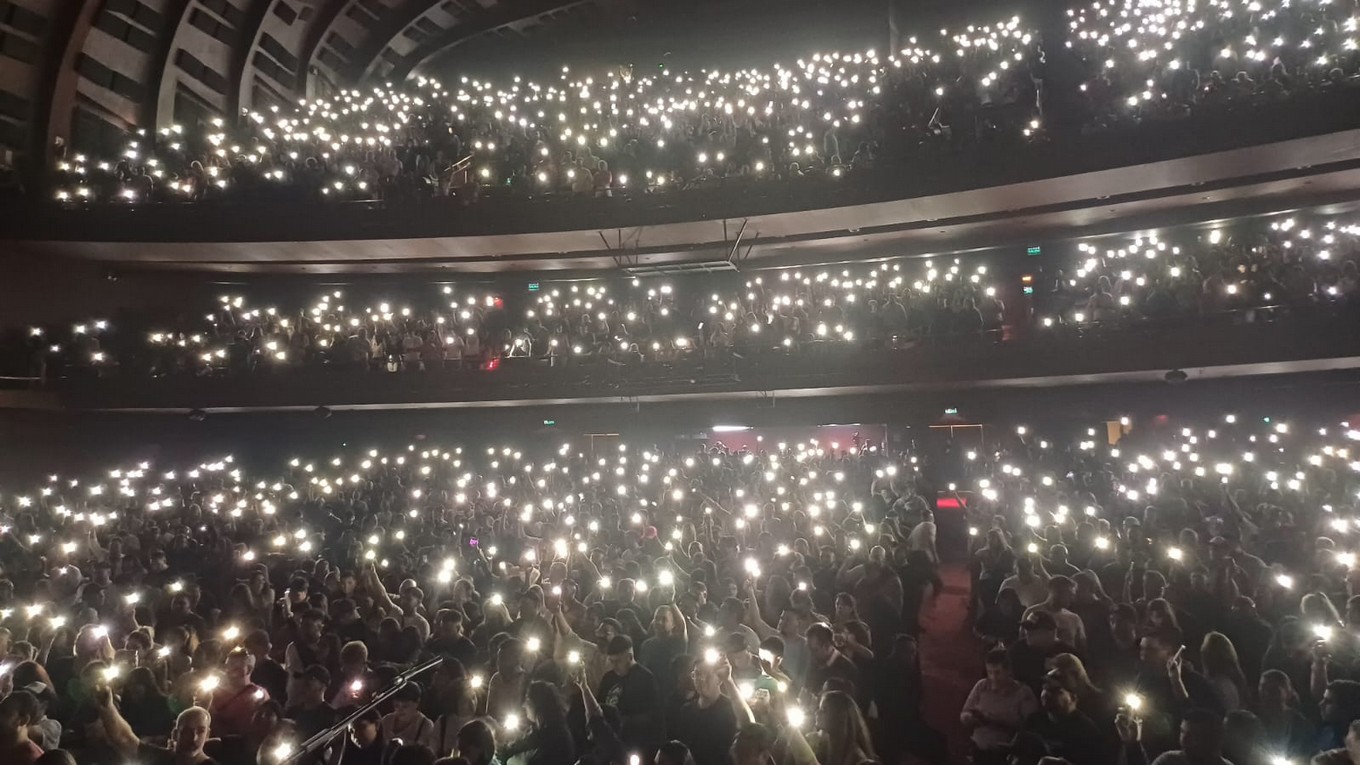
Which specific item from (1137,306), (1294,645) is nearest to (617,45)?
(1137,306)

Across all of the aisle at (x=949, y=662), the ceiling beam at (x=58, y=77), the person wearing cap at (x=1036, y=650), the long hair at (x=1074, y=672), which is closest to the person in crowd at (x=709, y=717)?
the long hair at (x=1074, y=672)

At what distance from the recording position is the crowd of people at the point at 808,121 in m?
12.7

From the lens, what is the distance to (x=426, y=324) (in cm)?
1742

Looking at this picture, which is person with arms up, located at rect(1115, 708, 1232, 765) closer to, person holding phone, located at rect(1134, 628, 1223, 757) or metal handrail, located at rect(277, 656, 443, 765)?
person holding phone, located at rect(1134, 628, 1223, 757)

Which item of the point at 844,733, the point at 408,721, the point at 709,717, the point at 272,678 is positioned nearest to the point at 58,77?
the point at 272,678

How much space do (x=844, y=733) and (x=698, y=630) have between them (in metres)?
2.00

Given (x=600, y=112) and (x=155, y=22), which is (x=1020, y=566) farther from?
(x=155, y=22)

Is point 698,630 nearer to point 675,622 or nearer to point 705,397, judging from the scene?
point 675,622

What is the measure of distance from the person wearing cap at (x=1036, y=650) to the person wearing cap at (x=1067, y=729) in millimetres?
812

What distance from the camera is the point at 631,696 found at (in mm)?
4887

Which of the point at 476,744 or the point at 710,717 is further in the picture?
the point at 710,717

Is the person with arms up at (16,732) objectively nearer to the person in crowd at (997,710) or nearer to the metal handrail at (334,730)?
the metal handrail at (334,730)

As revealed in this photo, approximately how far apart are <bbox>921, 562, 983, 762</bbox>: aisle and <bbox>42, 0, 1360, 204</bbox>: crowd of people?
9.28 m

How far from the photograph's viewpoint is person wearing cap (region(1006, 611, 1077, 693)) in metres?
5.17
